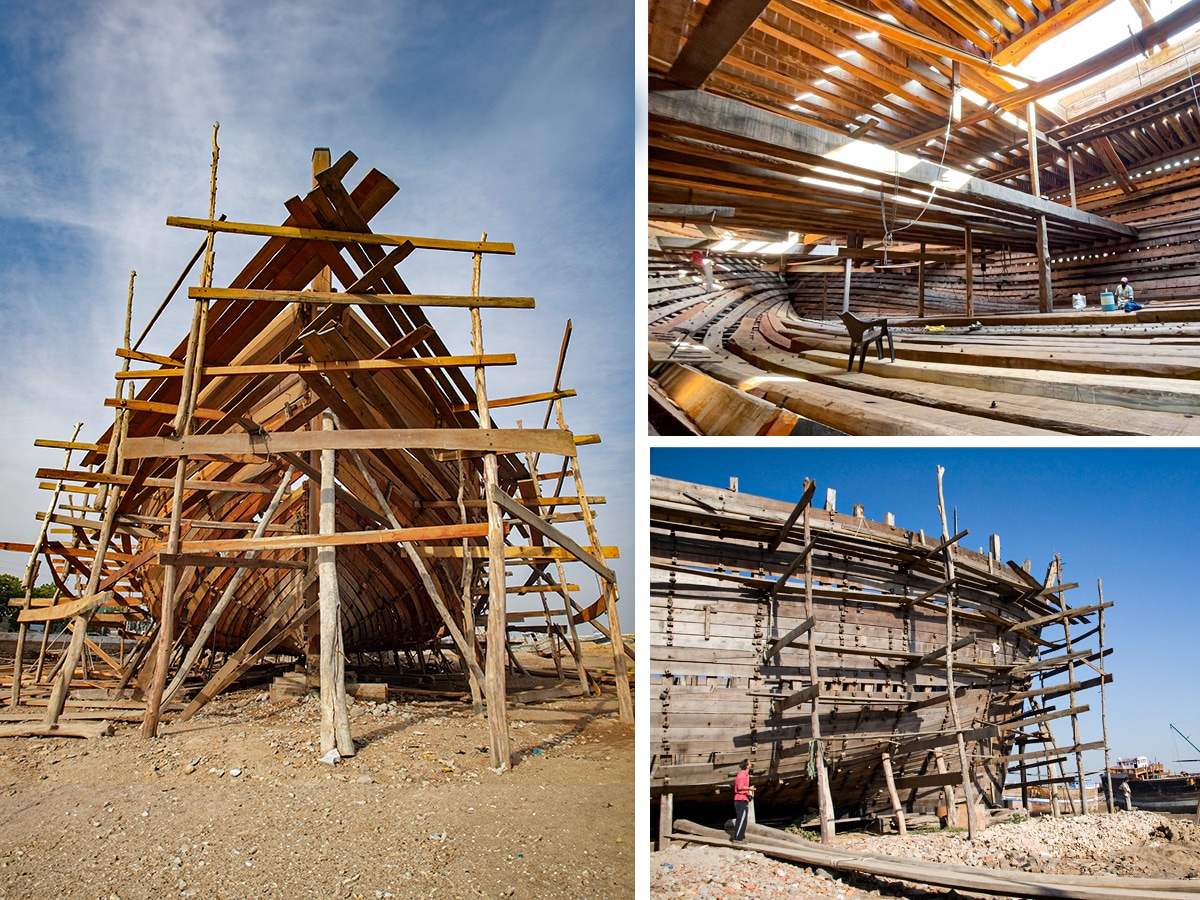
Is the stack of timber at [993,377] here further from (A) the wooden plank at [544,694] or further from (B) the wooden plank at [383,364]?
(A) the wooden plank at [544,694]

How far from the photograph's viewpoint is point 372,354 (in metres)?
5.47

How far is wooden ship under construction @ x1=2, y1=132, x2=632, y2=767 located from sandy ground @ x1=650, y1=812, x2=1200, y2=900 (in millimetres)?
1485

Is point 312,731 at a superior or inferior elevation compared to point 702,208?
inferior

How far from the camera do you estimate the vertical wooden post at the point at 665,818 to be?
111 inches

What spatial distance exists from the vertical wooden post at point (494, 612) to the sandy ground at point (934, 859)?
137 centimetres

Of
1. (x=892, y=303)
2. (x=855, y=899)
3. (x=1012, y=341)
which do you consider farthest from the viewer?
(x=892, y=303)

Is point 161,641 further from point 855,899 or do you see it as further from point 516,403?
point 855,899

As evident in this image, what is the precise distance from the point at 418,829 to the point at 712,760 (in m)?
1.42

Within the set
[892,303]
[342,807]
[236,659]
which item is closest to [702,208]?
[342,807]

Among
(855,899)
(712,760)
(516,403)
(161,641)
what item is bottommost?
(855,899)

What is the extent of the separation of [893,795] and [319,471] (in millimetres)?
4394

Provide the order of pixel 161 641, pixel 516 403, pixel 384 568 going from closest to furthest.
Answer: pixel 161 641 → pixel 516 403 → pixel 384 568

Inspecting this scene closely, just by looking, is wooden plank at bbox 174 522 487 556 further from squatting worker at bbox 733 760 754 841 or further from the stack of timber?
squatting worker at bbox 733 760 754 841

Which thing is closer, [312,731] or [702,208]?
[702,208]
